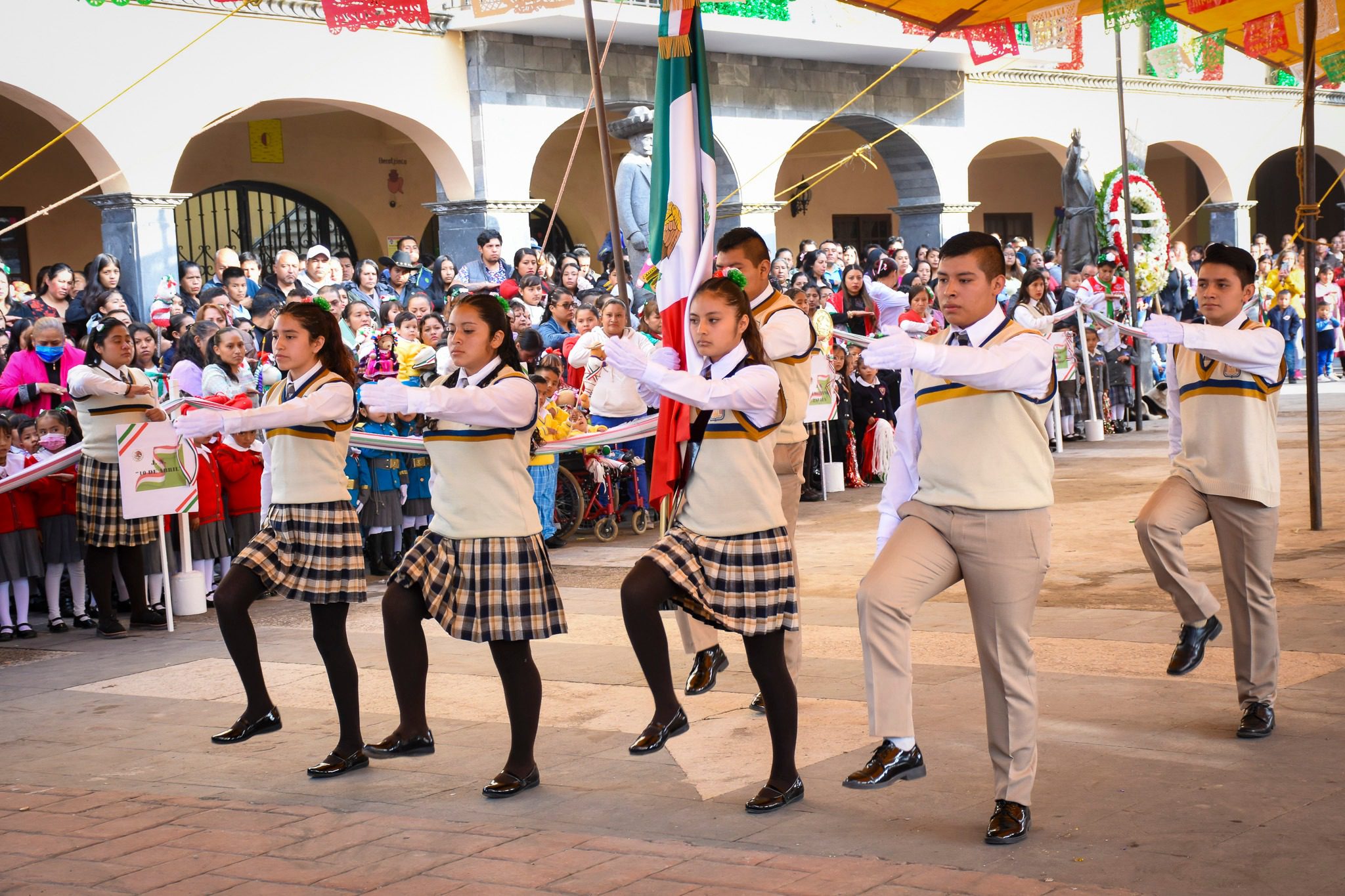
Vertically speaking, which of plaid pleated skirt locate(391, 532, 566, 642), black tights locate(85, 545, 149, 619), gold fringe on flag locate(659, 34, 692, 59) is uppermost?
gold fringe on flag locate(659, 34, 692, 59)

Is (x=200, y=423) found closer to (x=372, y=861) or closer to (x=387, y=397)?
(x=387, y=397)

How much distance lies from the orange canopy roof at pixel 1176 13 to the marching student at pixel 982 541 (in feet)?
17.0

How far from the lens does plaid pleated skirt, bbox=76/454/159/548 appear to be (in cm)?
805

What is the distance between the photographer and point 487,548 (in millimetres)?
4867

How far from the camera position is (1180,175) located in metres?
31.9

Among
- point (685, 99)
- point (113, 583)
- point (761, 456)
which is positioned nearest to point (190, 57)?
point (113, 583)

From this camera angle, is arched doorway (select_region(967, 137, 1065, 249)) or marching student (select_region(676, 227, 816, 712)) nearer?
marching student (select_region(676, 227, 816, 712))

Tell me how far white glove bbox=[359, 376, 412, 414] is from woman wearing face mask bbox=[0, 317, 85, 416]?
489cm

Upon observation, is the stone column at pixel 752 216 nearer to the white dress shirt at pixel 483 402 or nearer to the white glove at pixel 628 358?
the white dress shirt at pixel 483 402

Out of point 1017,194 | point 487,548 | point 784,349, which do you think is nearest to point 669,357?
point 784,349

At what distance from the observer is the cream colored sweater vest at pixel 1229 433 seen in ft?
17.1

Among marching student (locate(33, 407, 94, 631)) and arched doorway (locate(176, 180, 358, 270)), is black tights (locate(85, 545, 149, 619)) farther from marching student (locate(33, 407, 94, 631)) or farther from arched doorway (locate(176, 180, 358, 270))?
arched doorway (locate(176, 180, 358, 270))

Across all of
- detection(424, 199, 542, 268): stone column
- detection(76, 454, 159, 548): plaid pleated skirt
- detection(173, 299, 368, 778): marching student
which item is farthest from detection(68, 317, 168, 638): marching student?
detection(424, 199, 542, 268): stone column

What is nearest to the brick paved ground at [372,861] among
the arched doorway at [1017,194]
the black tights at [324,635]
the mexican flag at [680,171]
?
the black tights at [324,635]
